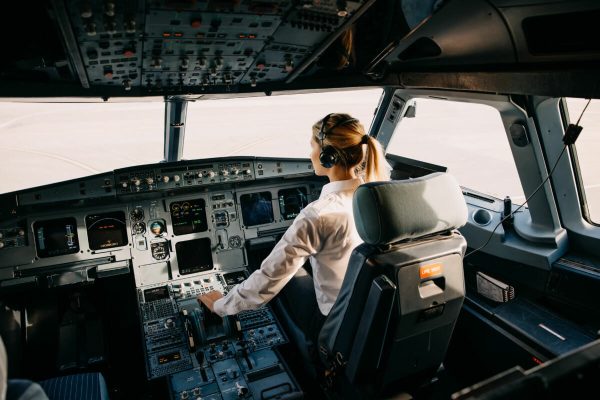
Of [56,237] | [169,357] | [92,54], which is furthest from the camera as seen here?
[56,237]

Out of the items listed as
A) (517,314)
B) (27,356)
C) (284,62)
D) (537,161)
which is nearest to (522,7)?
(537,161)

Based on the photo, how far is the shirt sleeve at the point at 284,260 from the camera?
172 cm

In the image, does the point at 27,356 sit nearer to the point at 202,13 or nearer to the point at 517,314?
the point at 202,13

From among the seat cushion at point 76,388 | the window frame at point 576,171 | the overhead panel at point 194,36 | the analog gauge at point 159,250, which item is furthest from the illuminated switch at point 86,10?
the window frame at point 576,171

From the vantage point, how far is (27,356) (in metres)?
2.83

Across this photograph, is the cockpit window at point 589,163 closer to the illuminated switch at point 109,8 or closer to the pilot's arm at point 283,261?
the pilot's arm at point 283,261

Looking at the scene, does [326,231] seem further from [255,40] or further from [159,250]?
[159,250]

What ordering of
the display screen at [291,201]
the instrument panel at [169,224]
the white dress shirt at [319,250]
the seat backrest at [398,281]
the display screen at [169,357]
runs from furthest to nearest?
the display screen at [291,201], the instrument panel at [169,224], the display screen at [169,357], the white dress shirt at [319,250], the seat backrest at [398,281]

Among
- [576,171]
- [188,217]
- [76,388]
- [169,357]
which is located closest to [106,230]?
[188,217]

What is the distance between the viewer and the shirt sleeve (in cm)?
172

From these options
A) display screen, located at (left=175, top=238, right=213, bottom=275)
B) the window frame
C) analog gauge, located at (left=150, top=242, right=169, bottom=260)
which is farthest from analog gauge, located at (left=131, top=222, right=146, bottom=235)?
the window frame

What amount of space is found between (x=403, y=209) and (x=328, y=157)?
1.76 ft

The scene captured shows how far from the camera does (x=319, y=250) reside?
180cm

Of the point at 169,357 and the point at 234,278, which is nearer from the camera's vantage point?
the point at 169,357
